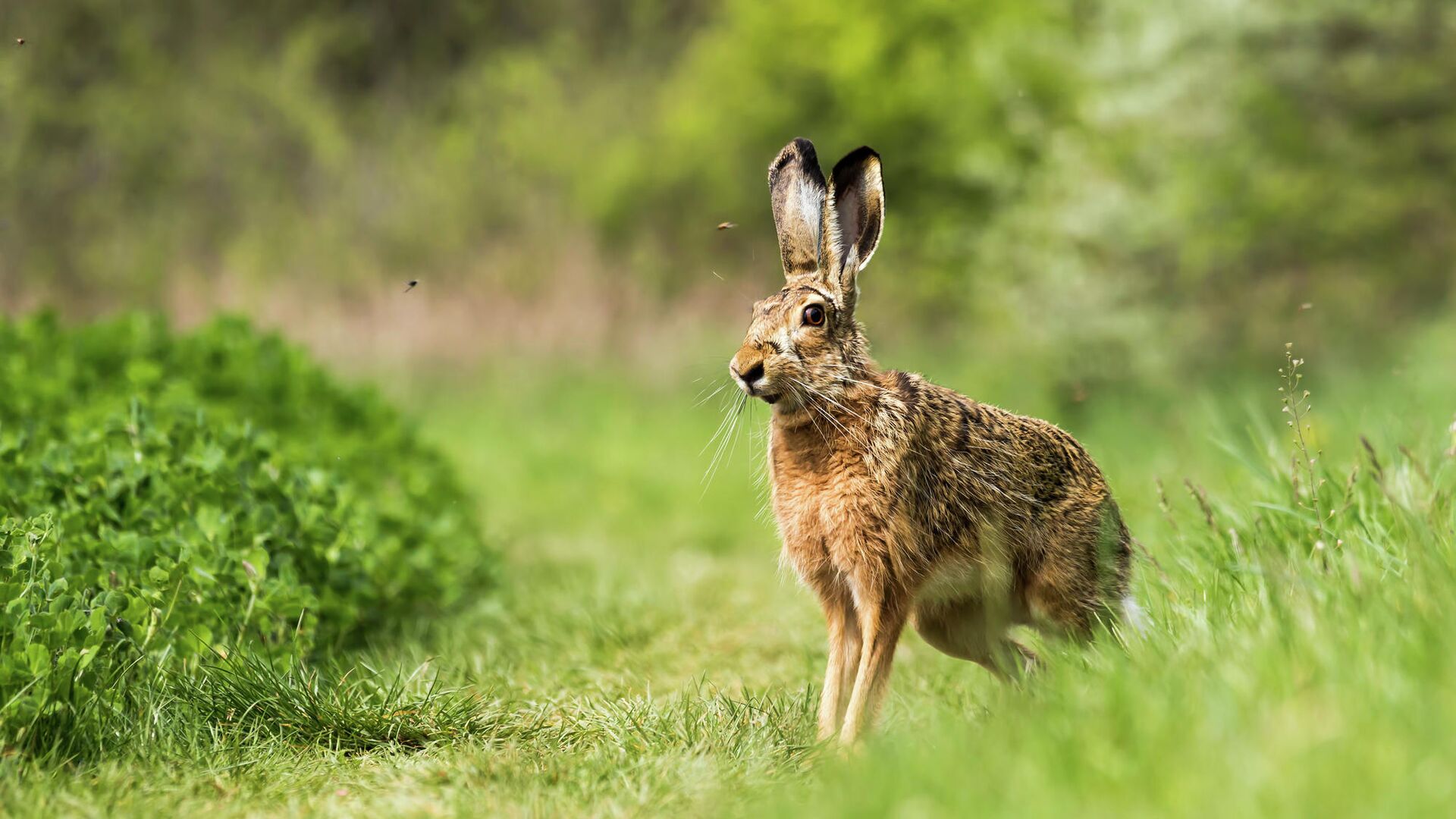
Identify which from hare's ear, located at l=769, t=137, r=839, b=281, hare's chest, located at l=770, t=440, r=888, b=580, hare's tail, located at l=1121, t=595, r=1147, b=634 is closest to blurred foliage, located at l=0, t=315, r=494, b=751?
hare's chest, located at l=770, t=440, r=888, b=580

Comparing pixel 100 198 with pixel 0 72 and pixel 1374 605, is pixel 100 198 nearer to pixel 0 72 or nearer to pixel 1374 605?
pixel 0 72

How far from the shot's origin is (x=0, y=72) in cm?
774

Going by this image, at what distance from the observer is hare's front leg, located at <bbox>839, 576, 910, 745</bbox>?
3773mm

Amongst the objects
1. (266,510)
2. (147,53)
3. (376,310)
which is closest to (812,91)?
(376,310)

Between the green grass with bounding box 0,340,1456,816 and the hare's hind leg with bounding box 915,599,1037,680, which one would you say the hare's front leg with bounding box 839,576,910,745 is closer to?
the green grass with bounding box 0,340,1456,816

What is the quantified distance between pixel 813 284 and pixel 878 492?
2.18 feet

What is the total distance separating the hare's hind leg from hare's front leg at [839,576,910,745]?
0.82ft

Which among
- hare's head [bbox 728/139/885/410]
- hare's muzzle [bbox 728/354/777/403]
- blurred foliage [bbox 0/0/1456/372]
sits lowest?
hare's muzzle [bbox 728/354/777/403]

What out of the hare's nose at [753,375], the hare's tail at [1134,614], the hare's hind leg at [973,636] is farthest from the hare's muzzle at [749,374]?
the hare's tail at [1134,614]

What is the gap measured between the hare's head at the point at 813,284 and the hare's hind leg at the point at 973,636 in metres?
0.78

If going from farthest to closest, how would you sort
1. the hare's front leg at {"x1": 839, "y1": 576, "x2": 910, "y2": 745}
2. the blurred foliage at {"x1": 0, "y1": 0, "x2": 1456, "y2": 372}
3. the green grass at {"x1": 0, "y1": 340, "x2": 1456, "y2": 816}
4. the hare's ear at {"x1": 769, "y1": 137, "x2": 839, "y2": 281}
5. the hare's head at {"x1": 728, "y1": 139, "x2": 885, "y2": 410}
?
1. the blurred foliage at {"x1": 0, "y1": 0, "x2": 1456, "y2": 372}
2. the hare's ear at {"x1": 769, "y1": 137, "x2": 839, "y2": 281}
3. the hare's head at {"x1": 728, "y1": 139, "x2": 885, "y2": 410}
4. the hare's front leg at {"x1": 839, "y1": 576, "x2": 910, "y2": 745}
5. the green grass at {"x1": 0, "y1": 340, "x2": 1456, "y2": 816}

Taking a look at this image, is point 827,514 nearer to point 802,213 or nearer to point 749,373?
point 749,373

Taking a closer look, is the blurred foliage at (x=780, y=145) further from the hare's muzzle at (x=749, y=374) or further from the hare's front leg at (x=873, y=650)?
the hare's muzzle at (x=749, y=374)

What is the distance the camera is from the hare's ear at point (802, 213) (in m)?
4.09
